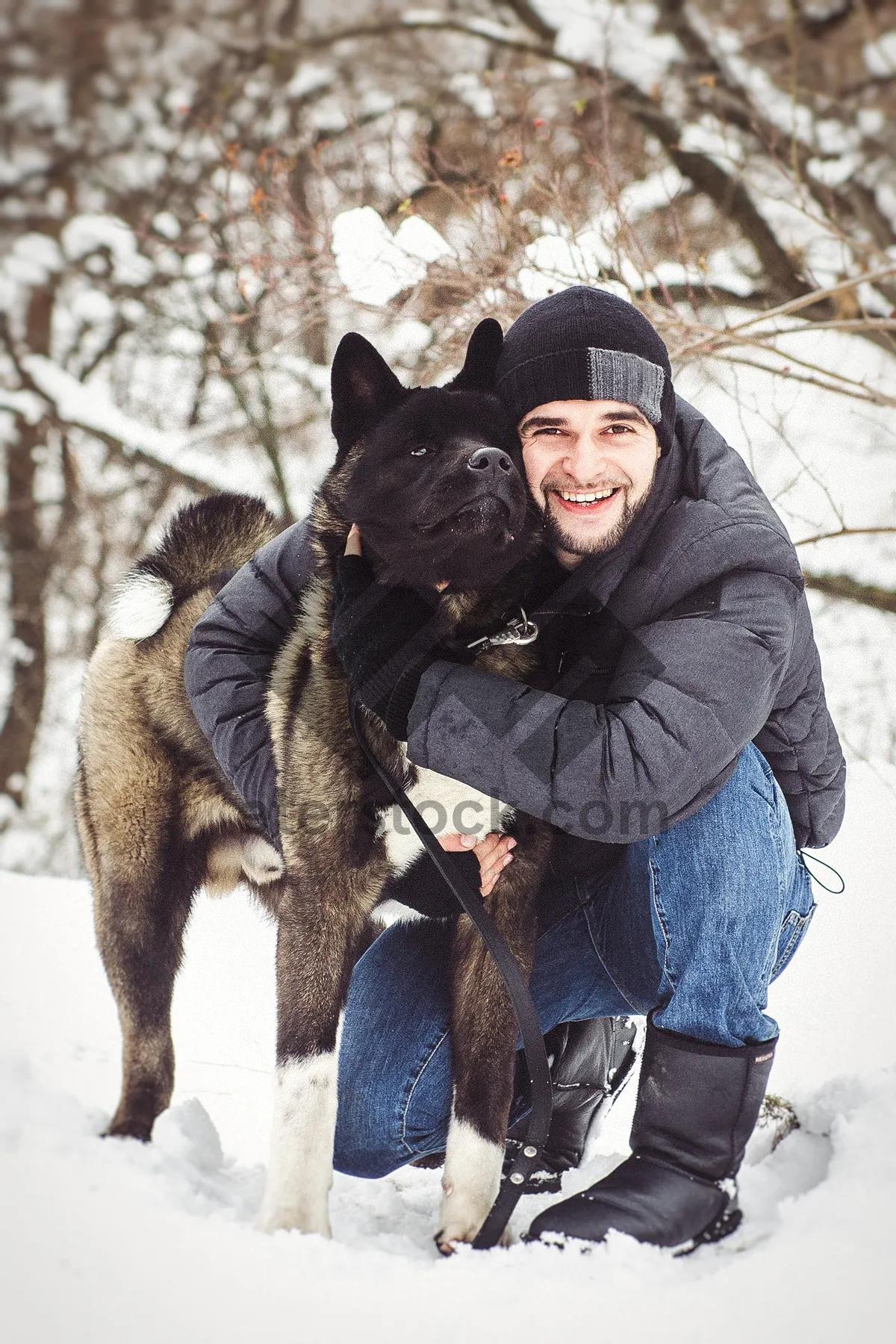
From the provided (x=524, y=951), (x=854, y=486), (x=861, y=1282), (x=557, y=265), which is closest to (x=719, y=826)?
(x=524, y=951)

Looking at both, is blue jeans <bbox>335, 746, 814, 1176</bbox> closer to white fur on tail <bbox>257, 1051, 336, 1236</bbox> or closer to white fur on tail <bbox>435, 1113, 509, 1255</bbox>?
white fur on tail <bbox>435, 1113, 509, 1255</bbox>

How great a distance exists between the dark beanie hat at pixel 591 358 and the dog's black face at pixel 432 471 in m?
0.13

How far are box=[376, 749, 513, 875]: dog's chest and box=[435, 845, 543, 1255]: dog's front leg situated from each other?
10 centimetres

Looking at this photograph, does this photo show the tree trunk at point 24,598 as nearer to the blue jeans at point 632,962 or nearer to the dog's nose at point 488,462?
the blue jeans at point 632,962

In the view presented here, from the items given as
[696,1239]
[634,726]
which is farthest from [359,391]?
[696,1239]

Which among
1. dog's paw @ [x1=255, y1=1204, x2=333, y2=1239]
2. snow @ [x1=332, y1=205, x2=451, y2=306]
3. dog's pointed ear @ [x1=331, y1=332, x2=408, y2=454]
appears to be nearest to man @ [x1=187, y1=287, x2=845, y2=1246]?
dog's pointed ear @ [x1=331, y1=332, x2=408, y2=454]

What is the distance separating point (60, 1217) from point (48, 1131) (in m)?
0.23

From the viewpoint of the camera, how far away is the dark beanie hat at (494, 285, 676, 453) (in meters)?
1.90

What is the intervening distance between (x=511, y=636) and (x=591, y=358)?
531mm

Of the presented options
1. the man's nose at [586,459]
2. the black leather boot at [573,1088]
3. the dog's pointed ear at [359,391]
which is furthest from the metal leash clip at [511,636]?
the black leather boot at [573,1088]

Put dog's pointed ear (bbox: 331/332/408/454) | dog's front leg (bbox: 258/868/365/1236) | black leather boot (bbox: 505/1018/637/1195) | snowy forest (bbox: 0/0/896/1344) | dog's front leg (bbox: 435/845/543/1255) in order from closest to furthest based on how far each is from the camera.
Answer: snowy forest (bbox: 0/0/896/1344)
dog's front leg (bbox: 258/868/365/1236)
dog's front leg (bbox: 435/845/543/1255)
dog's pointed ear (bbox: 331/332/408/454)
black leather boot (bbox: 505/1018/637/1195)

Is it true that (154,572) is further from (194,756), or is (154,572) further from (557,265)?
(557,265)

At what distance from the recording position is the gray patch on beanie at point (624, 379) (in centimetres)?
189

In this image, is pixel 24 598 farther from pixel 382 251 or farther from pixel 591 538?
pixel 591 538
